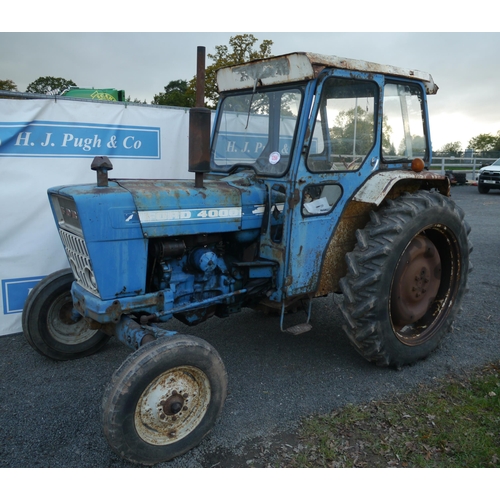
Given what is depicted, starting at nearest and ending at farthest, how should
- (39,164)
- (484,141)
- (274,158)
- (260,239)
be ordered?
1. (274,158)
2. (260,239)
3. (39,164)
4. (484,141)

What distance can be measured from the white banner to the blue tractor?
3.24 ft

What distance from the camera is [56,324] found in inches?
164

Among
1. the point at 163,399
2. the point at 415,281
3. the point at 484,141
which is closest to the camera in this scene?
the point at 163,399

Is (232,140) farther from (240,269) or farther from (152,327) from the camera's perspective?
(152,327)

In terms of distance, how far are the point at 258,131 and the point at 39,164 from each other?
2.43 m

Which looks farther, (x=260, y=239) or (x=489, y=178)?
(x=489, y=178)

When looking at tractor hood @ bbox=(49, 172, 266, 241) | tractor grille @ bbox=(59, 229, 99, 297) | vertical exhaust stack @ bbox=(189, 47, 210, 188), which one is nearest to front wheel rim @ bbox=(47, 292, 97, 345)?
tractor grille @ bbox=(59, 229, 99, 297)

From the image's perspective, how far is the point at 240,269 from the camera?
3.74m

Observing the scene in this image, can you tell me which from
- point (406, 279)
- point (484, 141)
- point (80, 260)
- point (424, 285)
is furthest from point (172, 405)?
point (484, 141)

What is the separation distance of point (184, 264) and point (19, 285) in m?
2.31

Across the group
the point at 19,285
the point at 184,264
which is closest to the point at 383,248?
the point at 184,264

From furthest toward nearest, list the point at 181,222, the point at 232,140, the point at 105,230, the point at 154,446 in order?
the point at 232,140
the point at 181,222
the point at 105,230
the point at 154,446

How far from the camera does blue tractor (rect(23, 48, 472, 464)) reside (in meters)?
2.95

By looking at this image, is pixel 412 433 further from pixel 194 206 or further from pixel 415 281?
pixel 194 206
